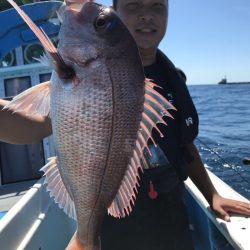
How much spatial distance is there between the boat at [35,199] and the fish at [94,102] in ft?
4.43

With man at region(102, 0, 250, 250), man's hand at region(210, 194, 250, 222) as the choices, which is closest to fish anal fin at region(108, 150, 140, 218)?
man at region(102, 0, 250, 250)

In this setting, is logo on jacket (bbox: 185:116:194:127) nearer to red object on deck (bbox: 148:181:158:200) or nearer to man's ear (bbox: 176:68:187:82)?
man's ear (bbox: 176:68:187:82)

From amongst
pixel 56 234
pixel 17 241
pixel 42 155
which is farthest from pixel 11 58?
pixel 17 241

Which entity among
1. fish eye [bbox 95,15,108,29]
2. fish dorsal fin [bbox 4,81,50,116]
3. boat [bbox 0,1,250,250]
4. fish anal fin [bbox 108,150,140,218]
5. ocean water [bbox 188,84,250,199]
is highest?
fish eye [bbox 95,15,108,29]

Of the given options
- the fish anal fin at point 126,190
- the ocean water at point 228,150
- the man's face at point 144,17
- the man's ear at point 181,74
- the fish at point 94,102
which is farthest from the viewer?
the ocean water at point 228,150

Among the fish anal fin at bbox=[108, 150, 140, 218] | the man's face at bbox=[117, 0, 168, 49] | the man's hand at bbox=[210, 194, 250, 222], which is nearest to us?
the fish anal fin at bbox=[108, 150, 140, 218]

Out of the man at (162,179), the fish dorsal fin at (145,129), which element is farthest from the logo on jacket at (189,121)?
the fish dorsal fin at (145,129)

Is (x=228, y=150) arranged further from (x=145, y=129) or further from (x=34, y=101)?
(x=34, y=101)

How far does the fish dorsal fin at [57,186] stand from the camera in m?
1.51

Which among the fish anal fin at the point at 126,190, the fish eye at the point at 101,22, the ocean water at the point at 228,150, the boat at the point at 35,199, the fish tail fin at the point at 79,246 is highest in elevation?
the fish eye at the point at 101,22

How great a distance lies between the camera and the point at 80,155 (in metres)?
1.39

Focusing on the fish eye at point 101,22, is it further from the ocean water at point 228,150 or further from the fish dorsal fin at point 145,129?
the ocean water at point 228,150

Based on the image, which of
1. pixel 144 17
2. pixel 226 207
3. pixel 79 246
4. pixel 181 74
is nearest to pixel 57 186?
pixel 79 246

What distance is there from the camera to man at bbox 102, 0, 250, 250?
230 centimetres
